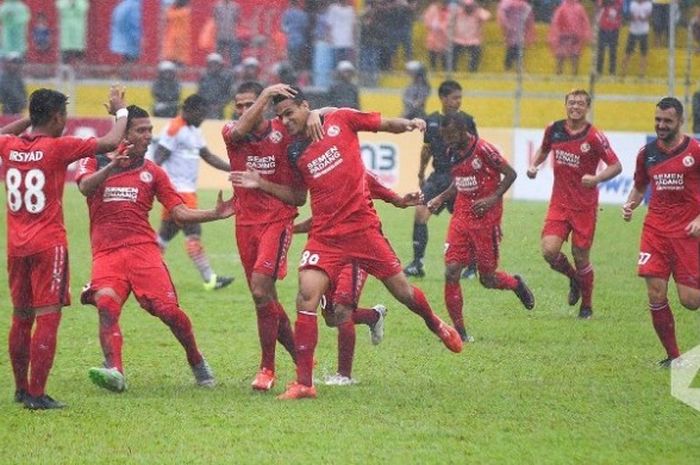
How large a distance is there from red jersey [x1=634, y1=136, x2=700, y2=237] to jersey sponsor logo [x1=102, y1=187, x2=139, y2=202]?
164 inches

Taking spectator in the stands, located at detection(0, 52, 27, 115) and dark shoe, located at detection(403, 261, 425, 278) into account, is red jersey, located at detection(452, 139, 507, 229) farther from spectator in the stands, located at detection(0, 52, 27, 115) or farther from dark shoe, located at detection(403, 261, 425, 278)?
spectator in the stands, located at detection(0, 52, 27, 115)

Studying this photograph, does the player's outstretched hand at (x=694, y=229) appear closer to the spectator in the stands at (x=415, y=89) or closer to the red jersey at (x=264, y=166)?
the red jersey at (x=264, y=166)

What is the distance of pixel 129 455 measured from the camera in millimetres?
8219

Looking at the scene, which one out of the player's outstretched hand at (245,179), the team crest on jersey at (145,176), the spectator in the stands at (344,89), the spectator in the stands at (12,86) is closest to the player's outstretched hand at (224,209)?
the player's outstretched hand at (245,179)

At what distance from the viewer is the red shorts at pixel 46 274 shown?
945 centimetres

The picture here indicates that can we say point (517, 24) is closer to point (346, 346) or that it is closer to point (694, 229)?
point (694, 229)

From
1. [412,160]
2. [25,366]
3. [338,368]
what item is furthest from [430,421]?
[412,160]

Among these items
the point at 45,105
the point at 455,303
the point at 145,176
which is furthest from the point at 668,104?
the point at 45,105

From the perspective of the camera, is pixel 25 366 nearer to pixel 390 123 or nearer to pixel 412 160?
pixel 390 123

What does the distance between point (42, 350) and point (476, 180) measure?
17.1 feet

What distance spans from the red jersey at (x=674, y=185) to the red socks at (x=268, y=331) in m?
3.21

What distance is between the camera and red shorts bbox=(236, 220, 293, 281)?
10344mm

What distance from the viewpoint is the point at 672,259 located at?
11453 mm

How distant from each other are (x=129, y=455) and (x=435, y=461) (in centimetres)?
174
